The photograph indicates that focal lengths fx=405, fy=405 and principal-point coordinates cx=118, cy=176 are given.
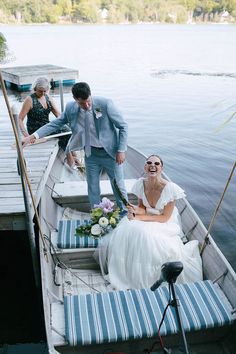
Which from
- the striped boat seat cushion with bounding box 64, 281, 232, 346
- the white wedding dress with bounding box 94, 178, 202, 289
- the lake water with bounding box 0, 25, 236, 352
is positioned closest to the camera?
the striped boat seat cushion with bounding box 64, 281, 232, 346

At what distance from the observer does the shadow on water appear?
515 cm

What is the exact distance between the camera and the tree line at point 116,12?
8589 cm

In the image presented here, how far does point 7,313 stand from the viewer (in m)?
5.63

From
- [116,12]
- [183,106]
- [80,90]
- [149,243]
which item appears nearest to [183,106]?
[183,106]

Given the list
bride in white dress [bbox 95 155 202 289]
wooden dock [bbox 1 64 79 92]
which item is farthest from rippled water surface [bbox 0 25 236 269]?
bride in white dress [bbox 95 155 202 289]

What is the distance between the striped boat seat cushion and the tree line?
86.8m

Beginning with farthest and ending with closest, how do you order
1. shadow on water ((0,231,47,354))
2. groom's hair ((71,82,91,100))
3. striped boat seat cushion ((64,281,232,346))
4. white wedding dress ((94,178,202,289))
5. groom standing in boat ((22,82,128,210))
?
groom standing in boat ((22,82,128,210)), shadow on water ((0,231,47,354)), groom's hair ((71,82,91,100)), white wedding dress ((94,178,202,289)), striped boat seat cushion ((64,281,232,346))

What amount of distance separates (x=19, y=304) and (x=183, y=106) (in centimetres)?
1547

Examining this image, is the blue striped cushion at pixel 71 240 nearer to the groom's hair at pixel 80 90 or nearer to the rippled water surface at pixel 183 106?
the groom's hair at pixel 80 90

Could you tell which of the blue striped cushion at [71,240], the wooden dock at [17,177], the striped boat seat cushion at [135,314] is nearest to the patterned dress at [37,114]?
the wooden dock at [17,177]

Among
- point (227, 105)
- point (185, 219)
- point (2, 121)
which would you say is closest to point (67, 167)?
point (185, 219)

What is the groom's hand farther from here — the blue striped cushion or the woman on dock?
the woman on dock

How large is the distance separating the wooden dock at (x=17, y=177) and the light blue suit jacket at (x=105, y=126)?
33.6 inches

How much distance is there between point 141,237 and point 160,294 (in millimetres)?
684
